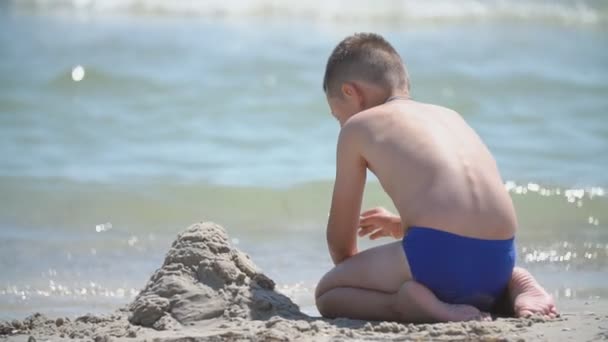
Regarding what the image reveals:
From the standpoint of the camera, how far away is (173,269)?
3.24 m

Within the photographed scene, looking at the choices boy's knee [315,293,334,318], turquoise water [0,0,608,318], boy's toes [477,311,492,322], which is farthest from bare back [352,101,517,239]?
turquoise water [0,0,608,318]

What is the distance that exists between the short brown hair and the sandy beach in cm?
62

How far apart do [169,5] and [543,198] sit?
7590 millimetres

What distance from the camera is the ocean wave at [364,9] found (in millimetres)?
12422

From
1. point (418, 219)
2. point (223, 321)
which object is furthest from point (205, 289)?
point (418, 219)

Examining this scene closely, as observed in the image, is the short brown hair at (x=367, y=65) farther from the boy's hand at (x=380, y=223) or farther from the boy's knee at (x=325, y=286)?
the boy's knee at (x=325, y=286)

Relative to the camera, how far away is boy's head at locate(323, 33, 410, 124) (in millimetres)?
3398

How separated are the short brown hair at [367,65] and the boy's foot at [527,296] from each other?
27.6 inches

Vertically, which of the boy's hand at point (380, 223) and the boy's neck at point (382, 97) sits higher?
the boy's neck at point (382, 97)

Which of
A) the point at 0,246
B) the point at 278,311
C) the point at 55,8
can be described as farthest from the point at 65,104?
the point at 278,311

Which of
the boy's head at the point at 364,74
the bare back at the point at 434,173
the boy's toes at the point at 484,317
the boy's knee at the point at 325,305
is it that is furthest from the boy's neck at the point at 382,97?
the boy's toes at the point at 484,317

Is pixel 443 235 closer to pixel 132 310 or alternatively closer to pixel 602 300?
pixel 132 310

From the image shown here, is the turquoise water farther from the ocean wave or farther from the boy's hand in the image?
the boy's hand

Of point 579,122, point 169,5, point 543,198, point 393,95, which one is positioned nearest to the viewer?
point 393,95
